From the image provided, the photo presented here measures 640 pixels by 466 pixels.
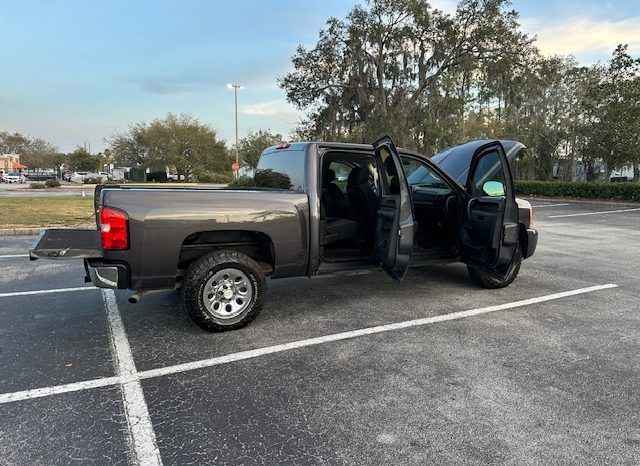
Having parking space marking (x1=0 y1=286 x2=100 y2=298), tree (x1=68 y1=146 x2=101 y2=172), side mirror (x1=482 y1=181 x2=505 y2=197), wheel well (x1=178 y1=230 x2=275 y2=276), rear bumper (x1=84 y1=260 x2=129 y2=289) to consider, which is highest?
tree (x1=68 y1=146 x2=101 y2=172)

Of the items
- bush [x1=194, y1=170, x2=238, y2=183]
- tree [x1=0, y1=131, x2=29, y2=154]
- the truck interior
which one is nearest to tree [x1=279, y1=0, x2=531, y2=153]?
bush [x1=194, y1=170, x2=238, y2=183]

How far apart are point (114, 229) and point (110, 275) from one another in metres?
0.37

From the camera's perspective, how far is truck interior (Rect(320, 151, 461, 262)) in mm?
4883

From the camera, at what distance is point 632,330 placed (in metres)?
4.10

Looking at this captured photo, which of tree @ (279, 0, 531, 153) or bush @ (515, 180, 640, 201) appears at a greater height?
tree @ (279, 0, 531, 153)

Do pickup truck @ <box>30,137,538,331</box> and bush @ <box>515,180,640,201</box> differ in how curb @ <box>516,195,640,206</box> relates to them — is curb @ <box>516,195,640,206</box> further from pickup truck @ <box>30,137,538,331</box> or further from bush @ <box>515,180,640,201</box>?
pickup truck @ <box>30,137,538,331</box>

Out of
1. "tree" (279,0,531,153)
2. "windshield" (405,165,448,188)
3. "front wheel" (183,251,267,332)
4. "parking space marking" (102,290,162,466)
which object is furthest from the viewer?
"tree" (279,0,531,153)

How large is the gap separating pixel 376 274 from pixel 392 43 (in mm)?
24227

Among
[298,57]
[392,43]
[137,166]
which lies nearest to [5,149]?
[137,166]

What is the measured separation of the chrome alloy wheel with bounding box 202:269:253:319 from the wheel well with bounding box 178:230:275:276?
0.35 metres

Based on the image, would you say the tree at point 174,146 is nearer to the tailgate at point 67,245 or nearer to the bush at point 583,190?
the bush at point 583,190

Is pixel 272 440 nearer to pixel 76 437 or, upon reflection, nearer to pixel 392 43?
pixel 76 437

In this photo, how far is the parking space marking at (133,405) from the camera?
2.35 m

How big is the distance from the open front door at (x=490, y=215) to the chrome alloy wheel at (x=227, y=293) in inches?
103
